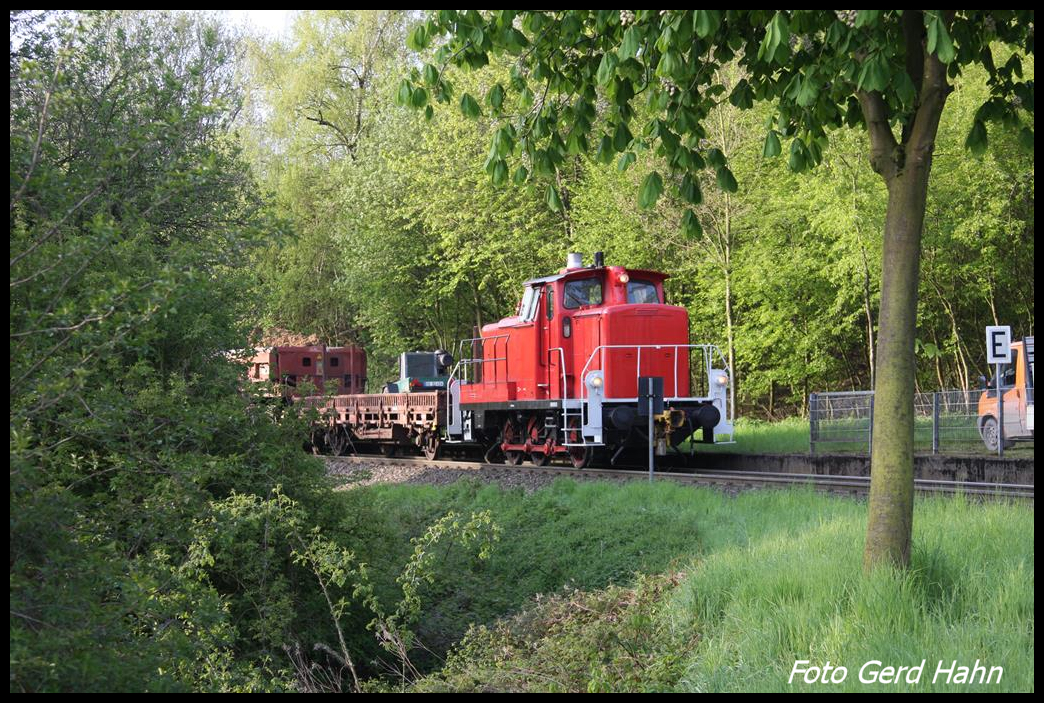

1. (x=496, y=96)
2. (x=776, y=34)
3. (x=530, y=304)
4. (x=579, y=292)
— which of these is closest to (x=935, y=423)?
(x=579, y=292)

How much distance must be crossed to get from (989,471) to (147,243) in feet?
42.3

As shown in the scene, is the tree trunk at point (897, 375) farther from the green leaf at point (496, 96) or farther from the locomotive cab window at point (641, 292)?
the locomotive cab window at point (641, 292)

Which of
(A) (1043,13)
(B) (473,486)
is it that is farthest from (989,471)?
(A) (1043,13)

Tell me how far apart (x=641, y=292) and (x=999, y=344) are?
618cm

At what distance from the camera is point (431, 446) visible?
2309 cm

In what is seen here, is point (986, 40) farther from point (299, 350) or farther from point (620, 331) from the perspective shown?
point (299, 350)

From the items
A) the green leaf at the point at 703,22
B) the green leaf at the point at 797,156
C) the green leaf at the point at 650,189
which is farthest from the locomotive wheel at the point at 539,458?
the green leaf at the point at 703,22

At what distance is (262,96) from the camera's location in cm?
4606

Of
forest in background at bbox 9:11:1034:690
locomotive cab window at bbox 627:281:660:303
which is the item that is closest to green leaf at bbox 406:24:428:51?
forest in background at bbox 9:11:1034:690

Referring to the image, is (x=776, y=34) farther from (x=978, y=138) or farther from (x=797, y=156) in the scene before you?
(x=978, y=138)

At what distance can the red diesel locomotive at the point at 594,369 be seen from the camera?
17125 millimetres

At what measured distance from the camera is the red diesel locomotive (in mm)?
17125

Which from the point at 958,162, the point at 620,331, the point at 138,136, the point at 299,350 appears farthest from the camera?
the point at 299,350

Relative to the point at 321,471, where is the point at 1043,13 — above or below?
above
